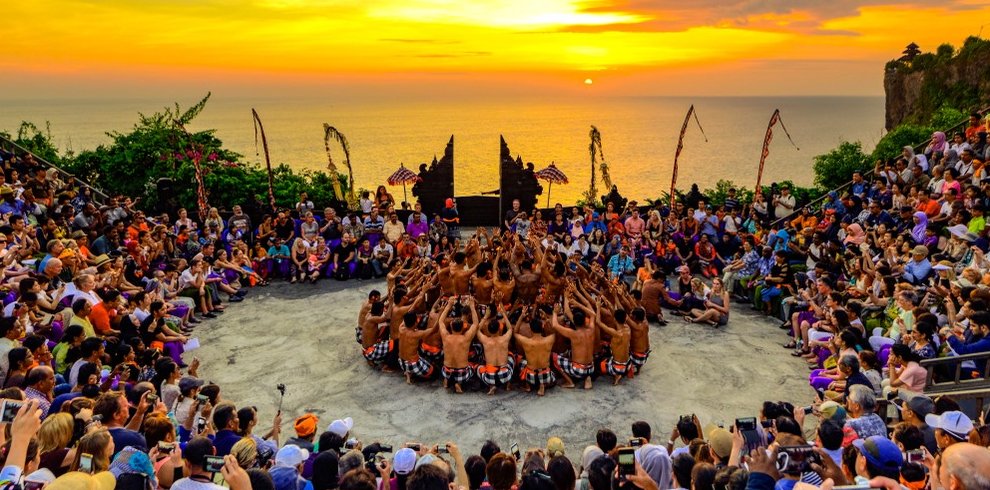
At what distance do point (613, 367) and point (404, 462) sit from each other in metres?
5.15

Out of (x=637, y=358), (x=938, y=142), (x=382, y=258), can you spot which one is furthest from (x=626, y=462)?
(x=938, y=142)

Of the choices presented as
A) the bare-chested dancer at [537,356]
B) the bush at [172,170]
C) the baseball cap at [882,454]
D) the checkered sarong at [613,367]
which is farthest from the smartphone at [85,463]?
the bush at [172,170]

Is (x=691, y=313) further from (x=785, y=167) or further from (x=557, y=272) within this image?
(x=785, y=167)

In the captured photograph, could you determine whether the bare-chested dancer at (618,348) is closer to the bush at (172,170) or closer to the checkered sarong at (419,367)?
the checkered sarong at (419,367)

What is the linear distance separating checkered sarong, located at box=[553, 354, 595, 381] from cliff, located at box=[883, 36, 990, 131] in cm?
3546

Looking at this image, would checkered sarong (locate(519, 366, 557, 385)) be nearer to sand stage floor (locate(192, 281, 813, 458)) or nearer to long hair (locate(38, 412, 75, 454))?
sand stage floor (locate(192, 281, 813, 458))

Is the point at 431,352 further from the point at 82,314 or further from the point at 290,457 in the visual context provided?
the point at 82,314

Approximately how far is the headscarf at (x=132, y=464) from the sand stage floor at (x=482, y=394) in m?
3.65

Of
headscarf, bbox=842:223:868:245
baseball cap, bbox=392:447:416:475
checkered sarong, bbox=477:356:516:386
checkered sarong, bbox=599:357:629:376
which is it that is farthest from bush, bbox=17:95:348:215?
baseball cap, bbox=392:447:416:475

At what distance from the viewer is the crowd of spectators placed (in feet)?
16.6

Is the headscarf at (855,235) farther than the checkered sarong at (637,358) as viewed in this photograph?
Yes

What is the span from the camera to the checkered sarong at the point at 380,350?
33.5 feet

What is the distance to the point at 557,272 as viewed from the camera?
462 inches

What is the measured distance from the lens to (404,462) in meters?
5.26
